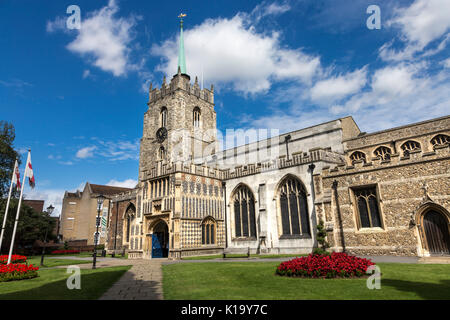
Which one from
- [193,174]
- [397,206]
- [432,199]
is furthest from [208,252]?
[432,199]

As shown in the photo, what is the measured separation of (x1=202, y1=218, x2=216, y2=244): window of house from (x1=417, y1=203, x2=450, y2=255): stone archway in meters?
17.4

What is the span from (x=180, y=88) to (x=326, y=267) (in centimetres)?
3899

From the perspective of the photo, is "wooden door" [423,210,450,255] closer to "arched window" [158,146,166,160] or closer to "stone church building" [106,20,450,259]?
"stone church building" [106,20,450,259]

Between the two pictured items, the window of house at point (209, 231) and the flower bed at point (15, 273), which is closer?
the flower bed at point (15, 273)

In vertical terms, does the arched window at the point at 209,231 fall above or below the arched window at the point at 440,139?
below

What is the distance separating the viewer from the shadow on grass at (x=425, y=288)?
7.10m

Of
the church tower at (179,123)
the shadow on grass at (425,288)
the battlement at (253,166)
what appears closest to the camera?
the shadow on grass at (425,288)

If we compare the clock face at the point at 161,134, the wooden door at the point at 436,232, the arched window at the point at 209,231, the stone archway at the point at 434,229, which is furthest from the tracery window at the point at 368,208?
the clock face at the point at 161,134

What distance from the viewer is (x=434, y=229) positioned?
17.3m

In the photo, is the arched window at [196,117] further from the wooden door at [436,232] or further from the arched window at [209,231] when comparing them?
the wooden door at [436,232]

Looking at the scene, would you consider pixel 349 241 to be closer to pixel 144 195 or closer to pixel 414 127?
pixel 414 127

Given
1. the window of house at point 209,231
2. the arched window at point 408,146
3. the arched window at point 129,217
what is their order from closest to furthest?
the arched window at point 408,146 → the window of house at point 209,231 → the arched window at point 129,217

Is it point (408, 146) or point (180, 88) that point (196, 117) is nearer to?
point (180, 88)

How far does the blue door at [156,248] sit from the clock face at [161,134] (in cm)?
1987
